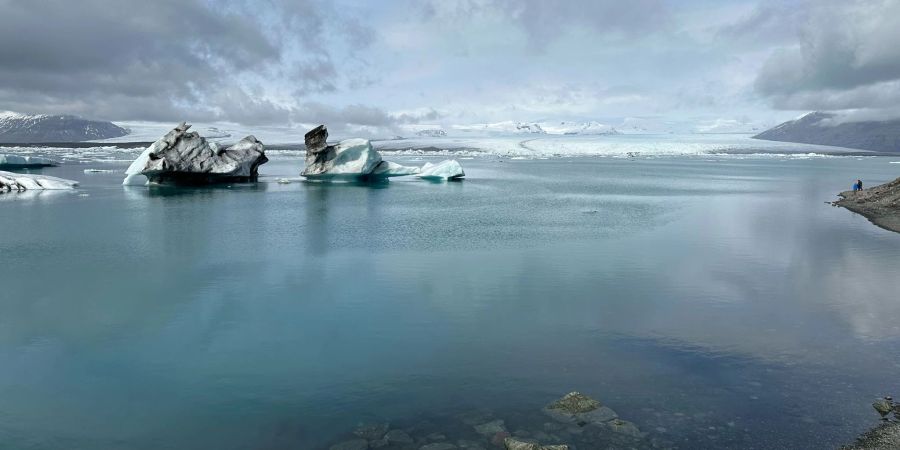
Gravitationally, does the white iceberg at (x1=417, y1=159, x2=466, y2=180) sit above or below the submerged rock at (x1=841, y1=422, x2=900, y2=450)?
above

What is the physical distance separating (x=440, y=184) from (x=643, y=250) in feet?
73.7

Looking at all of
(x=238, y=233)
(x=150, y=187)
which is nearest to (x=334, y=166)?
(x=150, y=187)

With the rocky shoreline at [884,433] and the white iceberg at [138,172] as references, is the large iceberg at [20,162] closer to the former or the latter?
the white iceberg at [138,172]

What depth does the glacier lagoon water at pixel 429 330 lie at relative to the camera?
567 centimetres

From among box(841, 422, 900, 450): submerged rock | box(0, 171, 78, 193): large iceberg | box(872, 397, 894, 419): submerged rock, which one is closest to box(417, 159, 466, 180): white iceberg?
box(0, 171, 78, 193): large iceberg

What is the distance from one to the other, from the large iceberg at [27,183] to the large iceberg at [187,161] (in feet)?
9.81

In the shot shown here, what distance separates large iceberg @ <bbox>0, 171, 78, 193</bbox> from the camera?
26.6 metres

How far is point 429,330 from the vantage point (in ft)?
26.9

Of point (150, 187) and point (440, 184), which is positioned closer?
point (150, 187)

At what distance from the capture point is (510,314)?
8.89 metres

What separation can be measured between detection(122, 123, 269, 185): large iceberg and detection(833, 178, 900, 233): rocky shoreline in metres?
28.4

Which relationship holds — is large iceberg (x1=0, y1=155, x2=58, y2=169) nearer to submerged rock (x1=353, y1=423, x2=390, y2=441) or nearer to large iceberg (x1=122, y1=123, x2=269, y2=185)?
large iceberg (x1=122, y1=123, x2=269, y2=185)

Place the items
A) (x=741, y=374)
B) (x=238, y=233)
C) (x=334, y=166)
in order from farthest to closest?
(x=334, y=166) → (x=238, y=233) → (x=741, y=374)

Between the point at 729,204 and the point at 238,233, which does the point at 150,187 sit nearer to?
the point at 238,233
